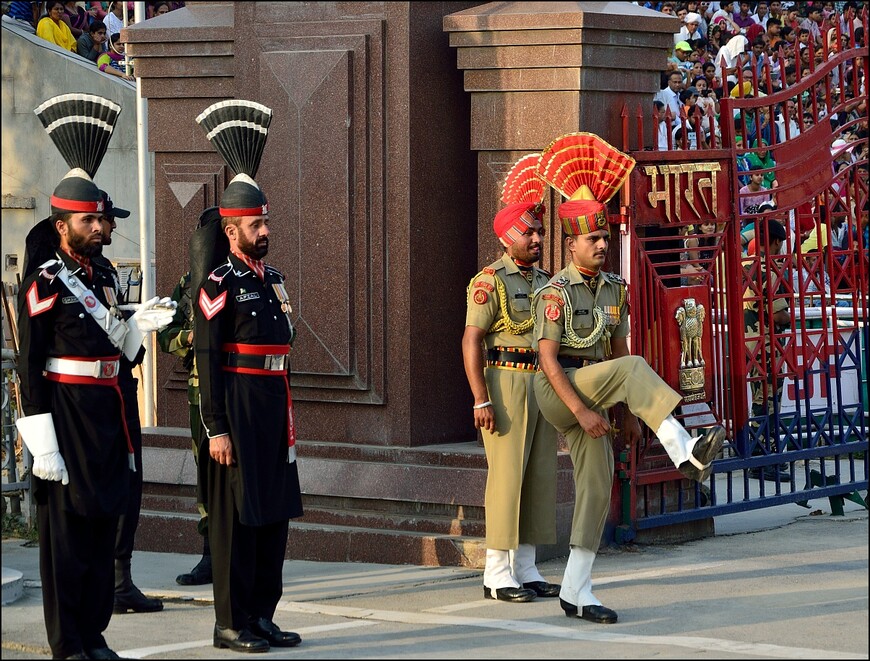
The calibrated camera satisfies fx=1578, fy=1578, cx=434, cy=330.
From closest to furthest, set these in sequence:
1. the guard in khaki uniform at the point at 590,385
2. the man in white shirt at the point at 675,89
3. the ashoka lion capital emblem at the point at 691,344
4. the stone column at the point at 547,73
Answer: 1. the guard in khaki uniform at the point at 590,385
2. the stone column at the point at 547,73
3. the ashoka lion capital emblem at the point at 691,344
4. the man in white shirt at the point at 675,89

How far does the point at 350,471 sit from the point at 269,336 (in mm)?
2507

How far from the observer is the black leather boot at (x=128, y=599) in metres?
7.76

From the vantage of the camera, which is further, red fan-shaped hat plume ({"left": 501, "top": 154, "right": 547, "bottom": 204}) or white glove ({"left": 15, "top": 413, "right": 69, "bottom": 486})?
red fan-shaped hat plume ({"left": 501, "top": 154, "right": 547, "bottom": 204})

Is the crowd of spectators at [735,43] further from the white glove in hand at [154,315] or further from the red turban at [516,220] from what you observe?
the white glove in hand at [154,315]

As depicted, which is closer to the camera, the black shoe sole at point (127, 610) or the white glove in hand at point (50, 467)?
the white glove in hand at point (50, 467)

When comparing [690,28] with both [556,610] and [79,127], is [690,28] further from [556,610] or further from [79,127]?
[79,127]

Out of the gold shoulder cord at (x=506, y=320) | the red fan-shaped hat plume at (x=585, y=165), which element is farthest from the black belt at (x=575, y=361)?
the red fan-shaped hat plume at (x=585, y=165)

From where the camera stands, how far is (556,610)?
7.51 meters

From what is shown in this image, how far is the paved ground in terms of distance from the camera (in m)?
6.68

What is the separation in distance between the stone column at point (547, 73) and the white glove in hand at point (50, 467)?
135 inches

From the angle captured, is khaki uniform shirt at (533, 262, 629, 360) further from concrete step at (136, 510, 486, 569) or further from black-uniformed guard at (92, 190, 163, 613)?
black-uniformed guard at (92, 190, 163, 613)

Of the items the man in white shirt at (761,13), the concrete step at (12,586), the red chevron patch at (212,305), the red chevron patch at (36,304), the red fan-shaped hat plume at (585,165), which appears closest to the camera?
the red chevron patch at (36,304)

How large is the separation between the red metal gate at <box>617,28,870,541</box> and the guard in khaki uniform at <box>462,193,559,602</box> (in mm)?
984

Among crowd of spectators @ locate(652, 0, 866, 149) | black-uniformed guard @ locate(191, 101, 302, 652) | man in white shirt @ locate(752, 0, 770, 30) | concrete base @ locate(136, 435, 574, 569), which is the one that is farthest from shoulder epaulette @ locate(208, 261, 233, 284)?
man in white shirt @ locate(752, 0, 770, 30)
